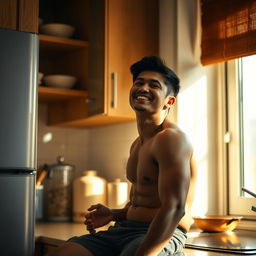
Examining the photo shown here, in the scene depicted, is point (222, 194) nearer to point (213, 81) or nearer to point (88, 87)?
point (213, 81)

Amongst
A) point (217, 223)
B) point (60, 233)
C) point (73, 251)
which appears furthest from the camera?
point (60, 233)

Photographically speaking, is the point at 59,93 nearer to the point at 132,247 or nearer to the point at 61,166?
the point at 61,166

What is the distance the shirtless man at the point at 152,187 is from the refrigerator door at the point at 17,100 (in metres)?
0.36

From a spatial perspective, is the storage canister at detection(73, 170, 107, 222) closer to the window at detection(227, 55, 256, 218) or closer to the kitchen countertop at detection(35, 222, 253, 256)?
the kitchen countertop at detection(35, 222, 253, 256)

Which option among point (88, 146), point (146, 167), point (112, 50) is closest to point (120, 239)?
point (146, 167)

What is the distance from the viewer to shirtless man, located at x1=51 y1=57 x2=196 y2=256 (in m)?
1.77

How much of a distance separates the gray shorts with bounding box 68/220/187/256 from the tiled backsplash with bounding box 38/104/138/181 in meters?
1.27

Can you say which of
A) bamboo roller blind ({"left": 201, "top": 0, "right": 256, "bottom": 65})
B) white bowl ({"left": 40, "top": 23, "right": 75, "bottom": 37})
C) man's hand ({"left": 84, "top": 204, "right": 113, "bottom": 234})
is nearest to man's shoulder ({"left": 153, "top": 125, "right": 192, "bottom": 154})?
man's hand ({"left": 84, "top": 204, "right": 113, "bottom": 234})

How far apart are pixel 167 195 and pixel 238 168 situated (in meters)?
1.21

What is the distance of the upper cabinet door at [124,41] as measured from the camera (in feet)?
9.52

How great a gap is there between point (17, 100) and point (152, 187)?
2.00 feet

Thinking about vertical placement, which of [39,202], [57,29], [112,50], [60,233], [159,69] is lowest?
[60,233]

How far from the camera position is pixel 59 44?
3.11 metres

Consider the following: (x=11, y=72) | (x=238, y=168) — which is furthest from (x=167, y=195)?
(x=238, y=168)
